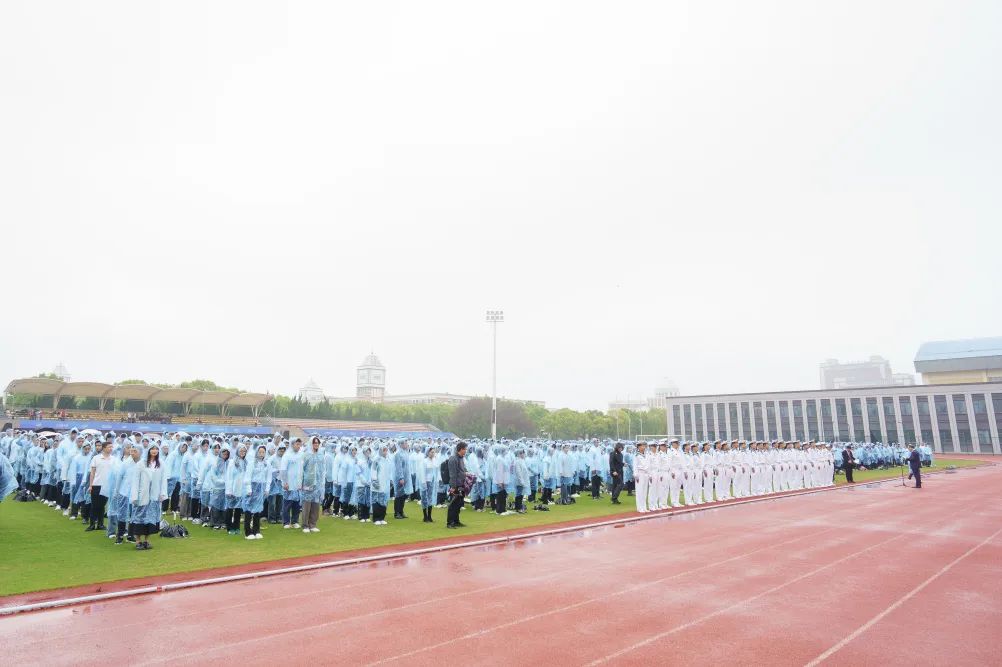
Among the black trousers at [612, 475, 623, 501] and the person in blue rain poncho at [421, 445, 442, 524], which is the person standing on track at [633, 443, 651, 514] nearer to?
the black trousers at [612, 475, 623, 501]

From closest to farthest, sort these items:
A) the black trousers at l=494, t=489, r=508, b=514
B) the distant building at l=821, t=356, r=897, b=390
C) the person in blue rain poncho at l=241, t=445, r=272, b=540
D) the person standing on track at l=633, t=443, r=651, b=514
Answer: the person in blue rain poncho at l=241, t=445, r=272, b=540 → the black trousers at l=494, t=489, r=508, b=514 → the person standing on track at l=633, t=443, r=651, b=514 → the distant building at l=821, t=356, r=897, b=390

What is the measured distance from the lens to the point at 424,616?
20.5ft

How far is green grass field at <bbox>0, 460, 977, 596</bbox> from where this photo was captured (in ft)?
26.0

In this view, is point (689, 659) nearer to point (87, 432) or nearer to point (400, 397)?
point (87, 432)

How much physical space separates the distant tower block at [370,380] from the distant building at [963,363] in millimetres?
117477

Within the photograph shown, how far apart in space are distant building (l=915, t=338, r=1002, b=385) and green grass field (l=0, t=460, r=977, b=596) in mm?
76009

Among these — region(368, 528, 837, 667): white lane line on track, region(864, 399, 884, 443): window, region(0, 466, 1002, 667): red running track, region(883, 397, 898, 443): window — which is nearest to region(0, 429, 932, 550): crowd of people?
region(0, 466, 1002, 667): red running track

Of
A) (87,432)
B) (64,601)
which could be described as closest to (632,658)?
(64,601)

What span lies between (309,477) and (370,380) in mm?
144677

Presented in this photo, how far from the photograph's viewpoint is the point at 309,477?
1210 cm

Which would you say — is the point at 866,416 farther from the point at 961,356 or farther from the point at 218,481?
the point at 218,481

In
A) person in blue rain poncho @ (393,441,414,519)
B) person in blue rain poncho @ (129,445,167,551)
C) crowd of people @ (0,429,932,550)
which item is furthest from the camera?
person in blue rain poncho @ (393,441,414,519)

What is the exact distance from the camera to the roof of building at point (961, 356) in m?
68.8

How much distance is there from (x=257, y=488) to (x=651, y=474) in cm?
1027
